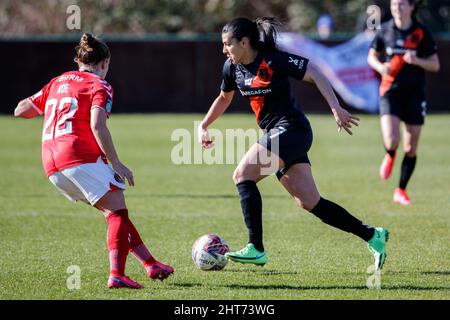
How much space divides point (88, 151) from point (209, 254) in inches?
48.1

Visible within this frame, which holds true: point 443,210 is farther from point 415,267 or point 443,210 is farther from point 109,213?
point 109,213

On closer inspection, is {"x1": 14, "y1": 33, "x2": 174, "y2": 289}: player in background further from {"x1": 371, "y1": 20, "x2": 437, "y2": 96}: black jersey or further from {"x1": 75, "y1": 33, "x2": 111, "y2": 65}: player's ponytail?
{"x1": 371, "y1": 20, "x2": 437, "y2": 96}: black jersey

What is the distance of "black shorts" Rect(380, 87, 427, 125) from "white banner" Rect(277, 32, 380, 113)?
11.9 meters

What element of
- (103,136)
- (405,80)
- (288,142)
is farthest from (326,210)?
(405,80)

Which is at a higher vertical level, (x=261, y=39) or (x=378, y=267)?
(x=261, y=39)

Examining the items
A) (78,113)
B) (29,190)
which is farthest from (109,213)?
(29,190)

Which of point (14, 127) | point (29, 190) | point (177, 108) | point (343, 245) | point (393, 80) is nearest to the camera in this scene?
point (343, 245)

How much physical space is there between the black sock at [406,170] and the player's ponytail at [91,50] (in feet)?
15.7

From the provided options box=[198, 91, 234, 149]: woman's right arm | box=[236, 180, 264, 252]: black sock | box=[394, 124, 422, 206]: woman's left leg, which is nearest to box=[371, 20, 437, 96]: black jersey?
box=[394, 124, 422, 206]: woman's left leg

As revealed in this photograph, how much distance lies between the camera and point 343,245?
22.9 ft

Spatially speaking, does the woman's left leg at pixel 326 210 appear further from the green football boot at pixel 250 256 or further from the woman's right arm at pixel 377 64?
the woman's right arm at pixel 377 64

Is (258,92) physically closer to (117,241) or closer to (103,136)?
(103,136)

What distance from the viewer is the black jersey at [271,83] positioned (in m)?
5.71

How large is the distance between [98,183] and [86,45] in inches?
35.2
